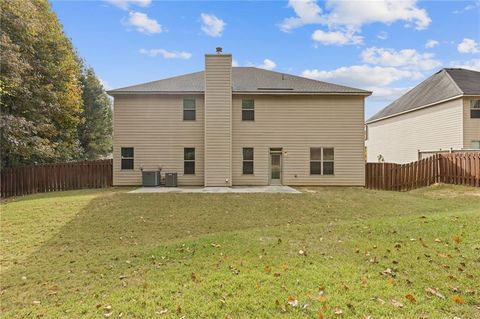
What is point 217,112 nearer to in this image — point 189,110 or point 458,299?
point 189,110

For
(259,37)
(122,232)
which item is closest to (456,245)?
(122,232)

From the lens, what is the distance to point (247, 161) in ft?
52.2

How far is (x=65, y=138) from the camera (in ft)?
74.8

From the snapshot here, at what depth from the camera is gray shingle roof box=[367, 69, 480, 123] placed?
1929 cm

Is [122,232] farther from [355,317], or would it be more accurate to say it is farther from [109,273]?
[355,317]

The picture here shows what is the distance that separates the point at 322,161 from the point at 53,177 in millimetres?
14623

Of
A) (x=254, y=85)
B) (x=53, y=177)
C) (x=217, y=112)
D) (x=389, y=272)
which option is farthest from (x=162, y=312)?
(x=53, y=177)

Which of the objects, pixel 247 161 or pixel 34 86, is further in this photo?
pixel 34 86

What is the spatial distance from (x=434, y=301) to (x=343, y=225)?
→ 12.0 feet

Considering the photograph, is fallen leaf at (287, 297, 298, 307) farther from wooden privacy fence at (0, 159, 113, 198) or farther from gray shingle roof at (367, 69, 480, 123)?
gray shingle roof at (367, 69, 480, 123)

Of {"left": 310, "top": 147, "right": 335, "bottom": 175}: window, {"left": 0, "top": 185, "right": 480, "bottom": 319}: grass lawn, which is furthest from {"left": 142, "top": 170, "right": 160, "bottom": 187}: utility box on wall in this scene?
{"left": 310, "top": 147, "right": 335, "bottom": 175}: window

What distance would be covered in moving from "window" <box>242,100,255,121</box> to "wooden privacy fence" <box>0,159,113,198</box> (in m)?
7.85

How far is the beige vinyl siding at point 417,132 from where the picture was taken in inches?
746

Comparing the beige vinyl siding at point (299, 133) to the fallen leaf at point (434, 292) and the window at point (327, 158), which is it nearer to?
the window at point (327, 158)
